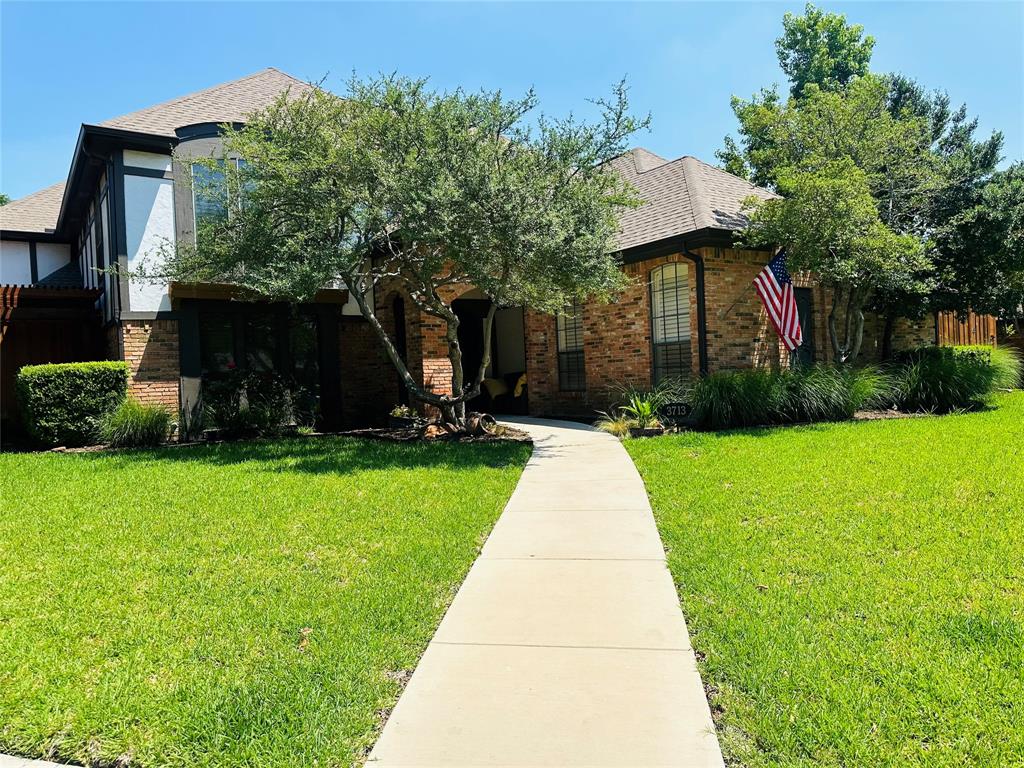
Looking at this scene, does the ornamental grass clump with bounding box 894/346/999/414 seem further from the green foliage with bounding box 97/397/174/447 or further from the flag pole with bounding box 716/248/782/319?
the green foliage with bounding box 97/397/174/447

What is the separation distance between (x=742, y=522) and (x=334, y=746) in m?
4.05

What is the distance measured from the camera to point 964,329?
1889 cm

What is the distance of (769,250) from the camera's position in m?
12.6

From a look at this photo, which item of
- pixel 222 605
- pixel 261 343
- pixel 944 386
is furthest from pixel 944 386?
pixel 261 343

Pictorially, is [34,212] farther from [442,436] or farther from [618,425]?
[618,425]

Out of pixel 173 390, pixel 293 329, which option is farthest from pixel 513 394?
pixel 173 390

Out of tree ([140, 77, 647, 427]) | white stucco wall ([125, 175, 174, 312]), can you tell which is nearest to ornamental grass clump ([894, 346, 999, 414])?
tree ([140, 77, 647, 427])

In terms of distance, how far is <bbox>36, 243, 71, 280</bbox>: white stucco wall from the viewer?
17.4 m

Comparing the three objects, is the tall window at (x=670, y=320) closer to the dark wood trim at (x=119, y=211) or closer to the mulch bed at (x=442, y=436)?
the mulch bed at (x=442, y=436)

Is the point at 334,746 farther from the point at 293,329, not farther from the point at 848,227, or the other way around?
the point at 293,329

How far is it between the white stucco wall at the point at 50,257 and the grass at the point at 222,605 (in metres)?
12.1

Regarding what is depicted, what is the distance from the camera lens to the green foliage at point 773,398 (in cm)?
1077

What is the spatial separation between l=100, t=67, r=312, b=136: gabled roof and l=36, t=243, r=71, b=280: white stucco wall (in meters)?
7.13

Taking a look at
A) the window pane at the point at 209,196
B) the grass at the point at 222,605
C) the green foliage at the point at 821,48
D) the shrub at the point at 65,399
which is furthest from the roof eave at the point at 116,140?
the green foliage at the point at 821,48
